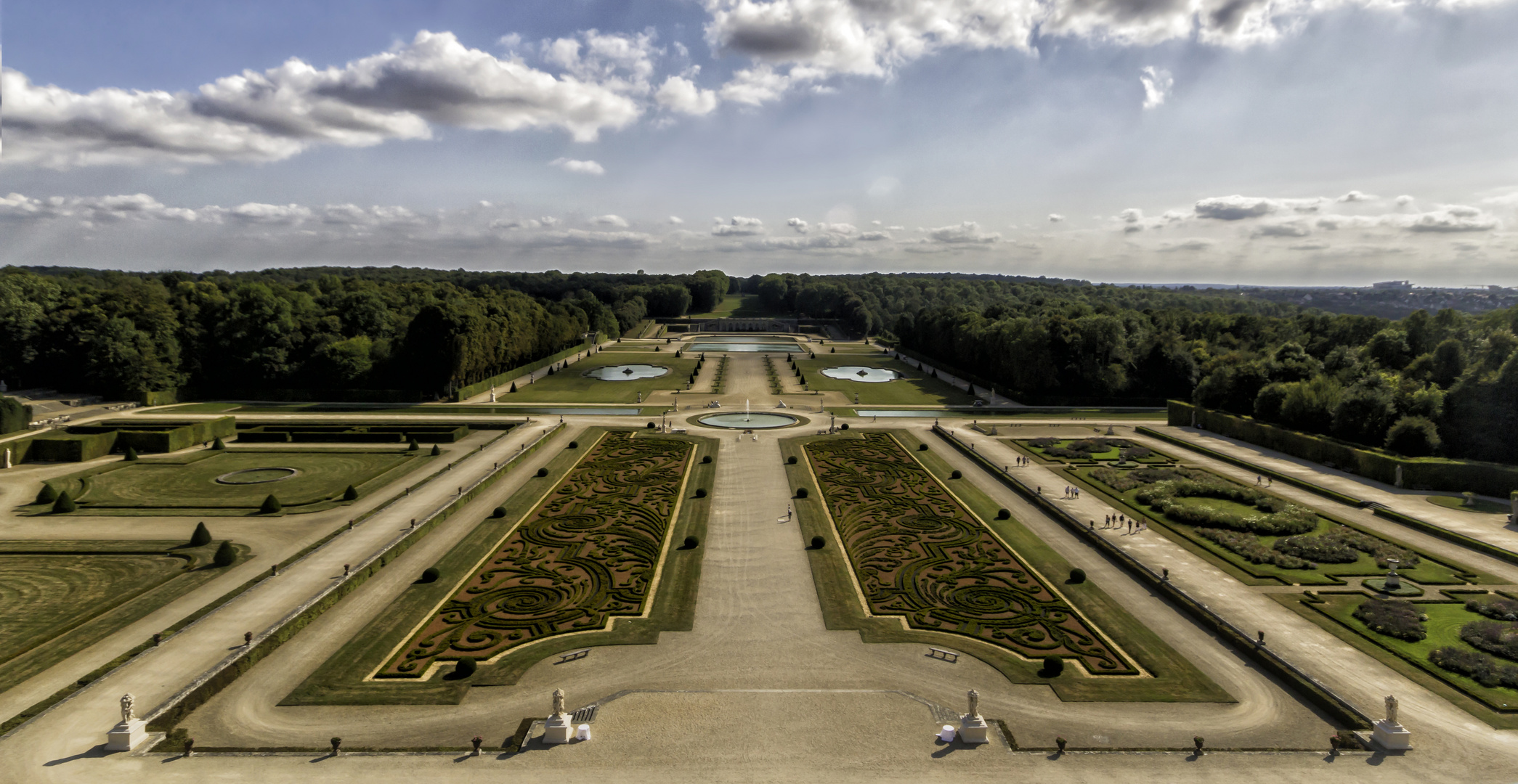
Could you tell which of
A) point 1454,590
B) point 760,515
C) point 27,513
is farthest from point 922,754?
point 27,513

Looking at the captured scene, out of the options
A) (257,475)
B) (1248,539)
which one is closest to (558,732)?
(1248,539)

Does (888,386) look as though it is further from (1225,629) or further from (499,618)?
(499,618)

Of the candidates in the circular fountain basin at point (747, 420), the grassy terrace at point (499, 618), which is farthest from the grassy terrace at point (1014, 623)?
the circular fountain basin at point (747, 420)

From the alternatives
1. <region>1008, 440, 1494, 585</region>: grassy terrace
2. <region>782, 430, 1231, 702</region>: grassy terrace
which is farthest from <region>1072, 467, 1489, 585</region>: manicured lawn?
<region>782, 430, 1231, 702</region>: grassy terrace

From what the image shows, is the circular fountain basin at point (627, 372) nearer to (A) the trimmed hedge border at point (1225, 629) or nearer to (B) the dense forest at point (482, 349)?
(B) the dense forest at point (482, 349)

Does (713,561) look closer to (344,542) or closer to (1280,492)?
(344,542)
